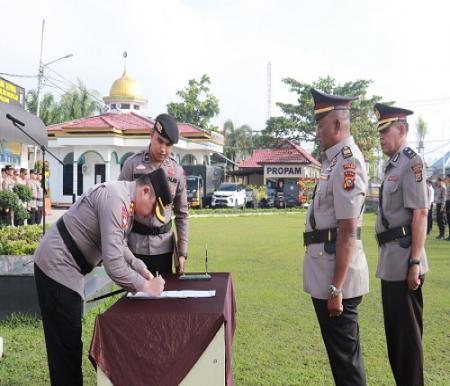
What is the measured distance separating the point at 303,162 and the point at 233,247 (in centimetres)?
2732

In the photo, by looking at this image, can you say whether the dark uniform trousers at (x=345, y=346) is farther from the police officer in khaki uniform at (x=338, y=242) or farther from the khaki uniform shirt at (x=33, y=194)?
the khaki uniform shirt at (x=33, y=194)

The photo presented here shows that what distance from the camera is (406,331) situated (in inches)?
121

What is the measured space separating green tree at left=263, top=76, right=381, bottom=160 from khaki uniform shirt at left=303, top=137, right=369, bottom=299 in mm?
35568

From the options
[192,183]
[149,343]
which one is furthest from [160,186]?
[192,183]

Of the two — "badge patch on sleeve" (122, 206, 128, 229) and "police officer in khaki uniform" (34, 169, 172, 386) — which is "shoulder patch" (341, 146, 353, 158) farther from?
"badge patch on sleeve" (122, 206, 128, 229)

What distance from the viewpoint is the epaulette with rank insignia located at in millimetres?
3189

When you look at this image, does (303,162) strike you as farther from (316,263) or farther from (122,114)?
(316,263)

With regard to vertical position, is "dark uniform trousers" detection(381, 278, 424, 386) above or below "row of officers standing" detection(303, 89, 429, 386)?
below

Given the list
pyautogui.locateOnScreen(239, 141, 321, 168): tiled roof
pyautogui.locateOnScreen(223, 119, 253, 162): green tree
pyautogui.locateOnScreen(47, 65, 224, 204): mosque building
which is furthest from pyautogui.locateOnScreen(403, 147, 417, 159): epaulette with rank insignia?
pyautogui.locateOnScreen(223, 119, 253, 162): green tree

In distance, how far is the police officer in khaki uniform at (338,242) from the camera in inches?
104

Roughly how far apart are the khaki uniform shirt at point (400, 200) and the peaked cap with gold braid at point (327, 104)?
2.14 ft

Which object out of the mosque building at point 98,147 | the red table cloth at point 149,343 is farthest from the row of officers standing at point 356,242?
the mosque building at point 98,147

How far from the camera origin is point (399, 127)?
3291 mm

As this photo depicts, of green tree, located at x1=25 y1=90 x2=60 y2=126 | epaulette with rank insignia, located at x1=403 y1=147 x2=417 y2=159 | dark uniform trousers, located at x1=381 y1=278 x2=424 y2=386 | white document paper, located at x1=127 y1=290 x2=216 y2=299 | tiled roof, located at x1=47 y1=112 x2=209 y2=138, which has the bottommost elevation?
dark uniform trousers, located at x1=381 y1=278 x2=424 y2=386
